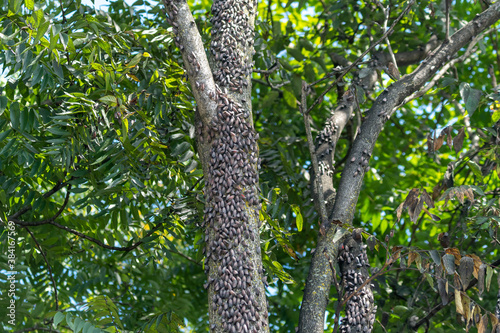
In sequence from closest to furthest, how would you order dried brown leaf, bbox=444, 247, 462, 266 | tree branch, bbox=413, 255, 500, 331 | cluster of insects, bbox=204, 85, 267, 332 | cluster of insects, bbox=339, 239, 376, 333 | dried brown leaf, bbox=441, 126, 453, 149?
cluster of insects, bbox=204, 85, 267, 332
dried brown leaf, bbox=444, 247, 462, 266
cluster of insects, bbox=339, 239, 376, 333
dried brown leaf, bbox=441, 126, 453, 149
tree branch, bbox=413, 255, 500, 331

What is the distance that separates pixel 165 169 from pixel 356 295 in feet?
4.45

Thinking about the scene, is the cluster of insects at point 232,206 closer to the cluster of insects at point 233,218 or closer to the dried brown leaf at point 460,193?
the cluster of insects at point 233,218

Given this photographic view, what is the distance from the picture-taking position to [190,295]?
4648 millimetres

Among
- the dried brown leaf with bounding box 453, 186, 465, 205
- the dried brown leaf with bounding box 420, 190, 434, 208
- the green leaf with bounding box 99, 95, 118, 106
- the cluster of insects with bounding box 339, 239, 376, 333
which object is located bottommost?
the cluster of insects with bounding box 339, 239, 376, 333

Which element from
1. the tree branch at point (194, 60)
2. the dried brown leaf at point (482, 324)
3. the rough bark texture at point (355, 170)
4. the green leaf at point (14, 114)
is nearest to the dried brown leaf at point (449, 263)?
the dried brown leaf at point (482, 324)

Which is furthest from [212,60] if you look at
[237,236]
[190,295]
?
[190,295]

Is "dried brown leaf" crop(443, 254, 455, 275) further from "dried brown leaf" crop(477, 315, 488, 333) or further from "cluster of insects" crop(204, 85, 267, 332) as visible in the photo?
"cluster of insects" crop(204, 85, 267, 332)

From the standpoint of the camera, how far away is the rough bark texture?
105 inches

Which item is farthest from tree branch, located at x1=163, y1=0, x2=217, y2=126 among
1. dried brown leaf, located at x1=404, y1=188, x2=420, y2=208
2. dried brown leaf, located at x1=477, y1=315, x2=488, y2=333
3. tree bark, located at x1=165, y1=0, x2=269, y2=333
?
dried brown leaf, located at x1=477, y1=315, x2=488, y2=333

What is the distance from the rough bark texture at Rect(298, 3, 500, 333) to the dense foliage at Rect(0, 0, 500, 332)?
0.55 ft

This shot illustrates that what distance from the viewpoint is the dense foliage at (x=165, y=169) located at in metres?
2.70

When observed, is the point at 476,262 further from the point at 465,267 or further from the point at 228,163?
the point at 228,163

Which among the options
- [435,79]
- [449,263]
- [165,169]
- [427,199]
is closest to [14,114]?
[165,169]

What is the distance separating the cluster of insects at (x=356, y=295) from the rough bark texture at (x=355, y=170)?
88 millimetres
